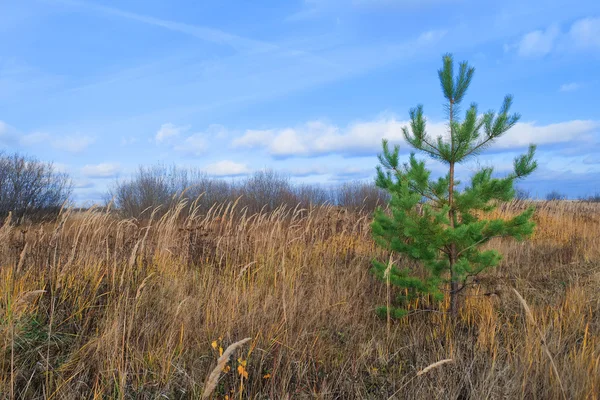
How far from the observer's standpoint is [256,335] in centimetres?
347

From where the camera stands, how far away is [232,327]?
353 cm

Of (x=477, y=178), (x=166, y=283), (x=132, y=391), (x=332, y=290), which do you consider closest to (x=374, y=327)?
(x=332, y=290)

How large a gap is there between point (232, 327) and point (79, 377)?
111 cm

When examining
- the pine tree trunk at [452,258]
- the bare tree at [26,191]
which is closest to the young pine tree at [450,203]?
the pine tree trunk at [452,258]

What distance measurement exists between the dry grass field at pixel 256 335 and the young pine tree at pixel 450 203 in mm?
429

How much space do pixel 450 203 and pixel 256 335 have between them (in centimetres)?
231

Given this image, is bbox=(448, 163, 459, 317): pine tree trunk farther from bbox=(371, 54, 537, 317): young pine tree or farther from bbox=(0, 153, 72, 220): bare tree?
bbox=(0, 153, 72, 220): bare tree

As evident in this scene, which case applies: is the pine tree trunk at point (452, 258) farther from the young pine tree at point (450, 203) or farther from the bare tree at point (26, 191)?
the bare tree at point (26, 191)

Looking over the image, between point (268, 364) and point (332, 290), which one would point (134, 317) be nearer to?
point (268, 364)

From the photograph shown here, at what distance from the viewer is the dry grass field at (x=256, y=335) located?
2848 millimetres

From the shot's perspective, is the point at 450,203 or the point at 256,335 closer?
the point at 256,335

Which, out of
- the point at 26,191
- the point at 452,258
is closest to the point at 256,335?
the point at 452,258

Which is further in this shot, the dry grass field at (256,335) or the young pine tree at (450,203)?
the young pine tree at (450,203)

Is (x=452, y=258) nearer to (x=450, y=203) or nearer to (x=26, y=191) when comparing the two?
(x=450, y=203)
